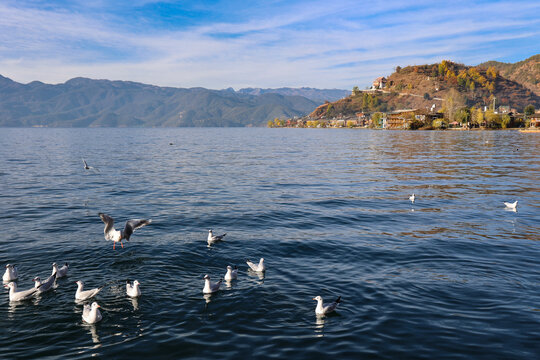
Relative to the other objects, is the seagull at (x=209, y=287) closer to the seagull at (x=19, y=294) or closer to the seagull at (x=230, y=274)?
the seagull at (x=230, y=274)

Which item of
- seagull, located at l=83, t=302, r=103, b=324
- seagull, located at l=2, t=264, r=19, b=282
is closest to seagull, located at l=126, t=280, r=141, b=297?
seagull, located at l=83, t=302, r=103, b=324

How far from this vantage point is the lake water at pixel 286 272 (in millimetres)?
11039

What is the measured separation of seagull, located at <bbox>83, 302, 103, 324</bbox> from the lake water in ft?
0.69

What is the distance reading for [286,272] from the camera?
16688 millimetres

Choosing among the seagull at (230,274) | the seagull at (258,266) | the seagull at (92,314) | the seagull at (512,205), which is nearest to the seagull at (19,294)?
the seagull at (92,314)

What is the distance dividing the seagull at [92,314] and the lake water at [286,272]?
21 centimetres

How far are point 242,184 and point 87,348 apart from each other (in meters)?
31.4

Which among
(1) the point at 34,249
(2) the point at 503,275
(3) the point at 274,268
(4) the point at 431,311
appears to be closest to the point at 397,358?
(4) the point at 431,311

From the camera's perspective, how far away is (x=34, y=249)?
19750 millimetres

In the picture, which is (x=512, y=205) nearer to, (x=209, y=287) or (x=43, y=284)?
(x=209, y=287)

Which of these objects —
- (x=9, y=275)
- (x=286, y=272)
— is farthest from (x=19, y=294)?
(x=286, y=272)

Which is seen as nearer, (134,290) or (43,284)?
(134,290)

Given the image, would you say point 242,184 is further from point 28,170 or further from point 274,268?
point 28,170

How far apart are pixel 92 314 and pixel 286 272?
340 inches
